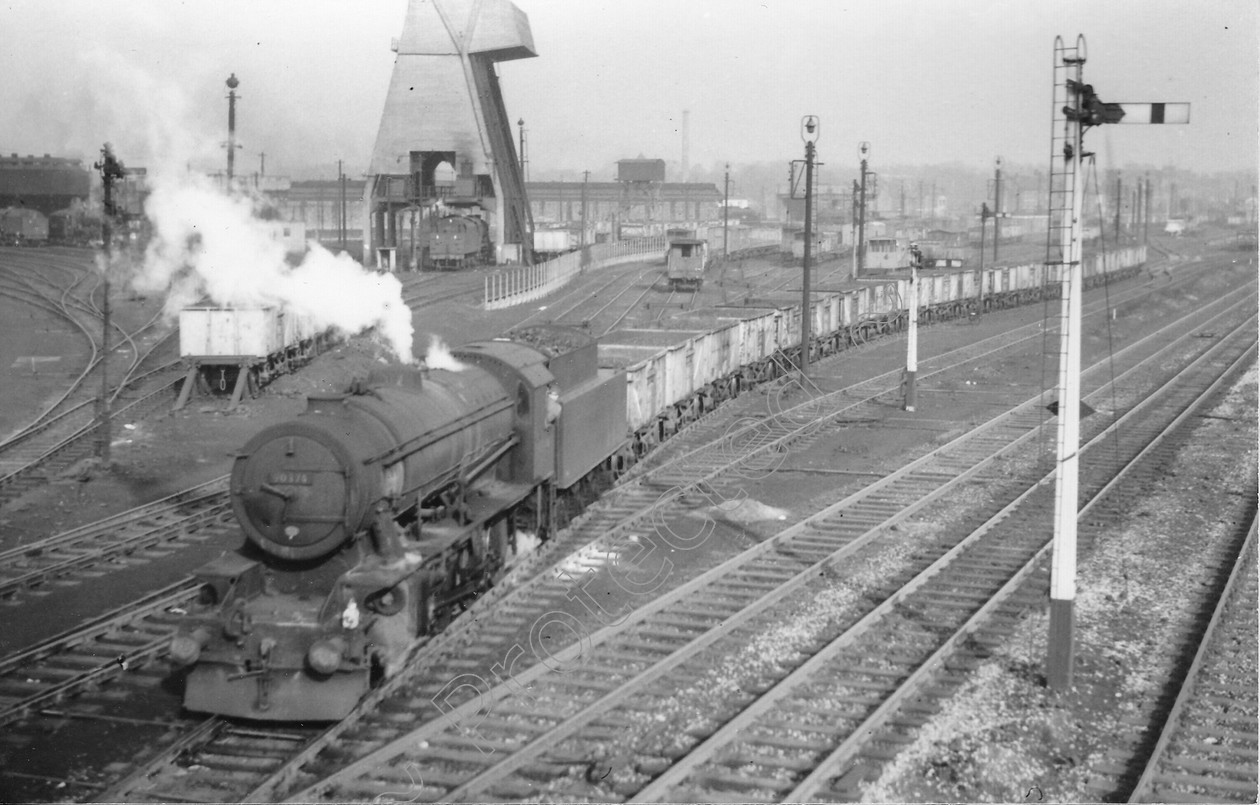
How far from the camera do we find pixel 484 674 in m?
11.7

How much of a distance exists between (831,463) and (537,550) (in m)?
8.57

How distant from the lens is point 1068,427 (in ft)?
36.5

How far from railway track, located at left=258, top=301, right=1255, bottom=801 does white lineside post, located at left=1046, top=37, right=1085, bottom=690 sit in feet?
3.37

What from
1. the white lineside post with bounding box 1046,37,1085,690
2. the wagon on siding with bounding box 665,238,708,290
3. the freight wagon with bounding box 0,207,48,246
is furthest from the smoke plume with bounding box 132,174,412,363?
the freight wagon with bounding box 0,207,48,246

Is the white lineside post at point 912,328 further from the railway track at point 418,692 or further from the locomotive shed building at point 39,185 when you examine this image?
the locomotive shed building at point 39,185

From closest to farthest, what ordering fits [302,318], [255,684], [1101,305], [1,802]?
[1,802], [255,684], [302,318], [1101,305]

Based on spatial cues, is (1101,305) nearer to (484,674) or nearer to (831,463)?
(831,463)

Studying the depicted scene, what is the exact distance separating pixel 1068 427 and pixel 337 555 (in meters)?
6.79

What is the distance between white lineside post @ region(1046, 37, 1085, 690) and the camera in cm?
1073

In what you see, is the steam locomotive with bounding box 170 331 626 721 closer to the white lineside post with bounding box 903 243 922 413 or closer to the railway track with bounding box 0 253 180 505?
the railway track with bounding box 0 253 180 505

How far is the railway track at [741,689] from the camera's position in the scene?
949 cm

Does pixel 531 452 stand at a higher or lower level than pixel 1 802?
higher

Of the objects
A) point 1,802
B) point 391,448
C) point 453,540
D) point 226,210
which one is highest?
point 226,210

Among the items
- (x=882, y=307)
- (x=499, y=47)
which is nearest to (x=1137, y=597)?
(x=882, y=307)
